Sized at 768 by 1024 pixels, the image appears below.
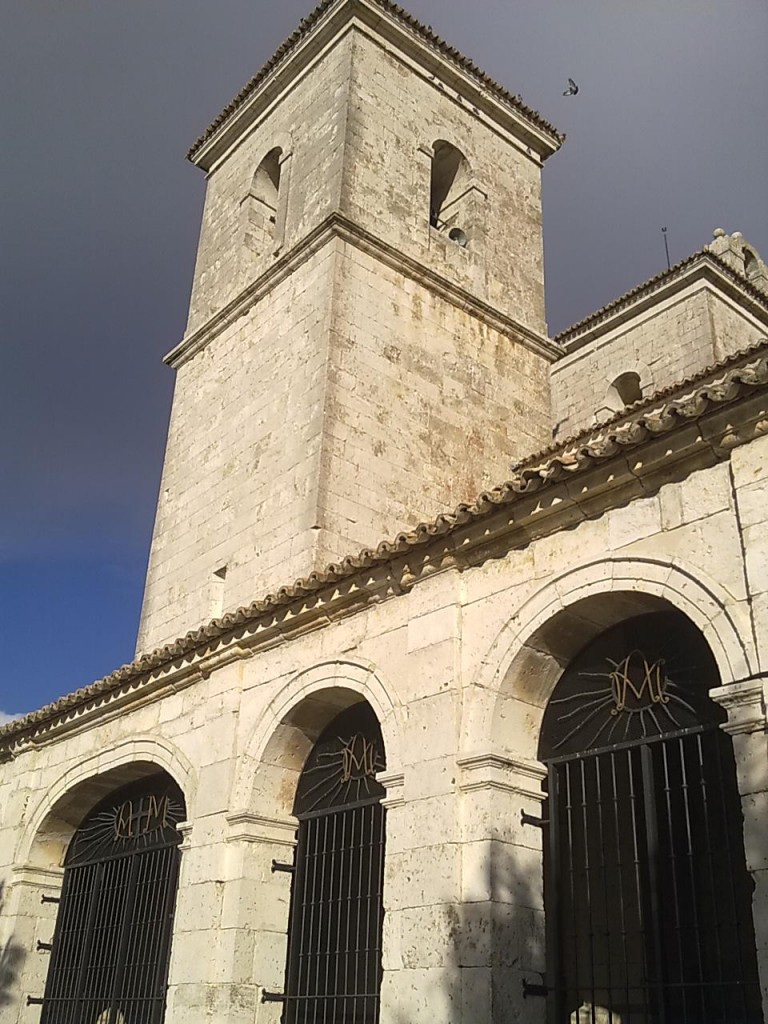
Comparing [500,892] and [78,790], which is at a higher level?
[78,790]

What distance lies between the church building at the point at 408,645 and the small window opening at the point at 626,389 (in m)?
0.18

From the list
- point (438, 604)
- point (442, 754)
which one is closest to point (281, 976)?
point (442, 754)

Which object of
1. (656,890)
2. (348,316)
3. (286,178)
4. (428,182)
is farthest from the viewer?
(286,178)

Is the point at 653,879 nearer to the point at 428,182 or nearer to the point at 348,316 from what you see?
the point at 348,316

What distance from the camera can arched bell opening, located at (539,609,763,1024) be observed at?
5340 mm

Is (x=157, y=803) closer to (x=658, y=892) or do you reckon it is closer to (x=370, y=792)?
(x=370, y=792)

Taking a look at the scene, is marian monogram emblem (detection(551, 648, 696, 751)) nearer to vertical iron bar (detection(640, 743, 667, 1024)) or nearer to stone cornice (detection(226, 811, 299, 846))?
vertical iron bar (detection(640, 743, 667, 1024))

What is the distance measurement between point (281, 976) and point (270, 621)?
257cm

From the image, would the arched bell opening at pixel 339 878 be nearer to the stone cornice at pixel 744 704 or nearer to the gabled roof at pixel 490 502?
the gabled roof at pixel 490 502

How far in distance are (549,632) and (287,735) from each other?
2.52m

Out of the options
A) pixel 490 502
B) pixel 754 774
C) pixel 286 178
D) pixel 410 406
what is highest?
pixel 286 178

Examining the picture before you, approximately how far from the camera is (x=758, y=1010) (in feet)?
18.9

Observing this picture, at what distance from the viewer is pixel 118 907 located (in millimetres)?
9086

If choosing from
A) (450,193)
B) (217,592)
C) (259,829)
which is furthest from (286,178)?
(259,829)
